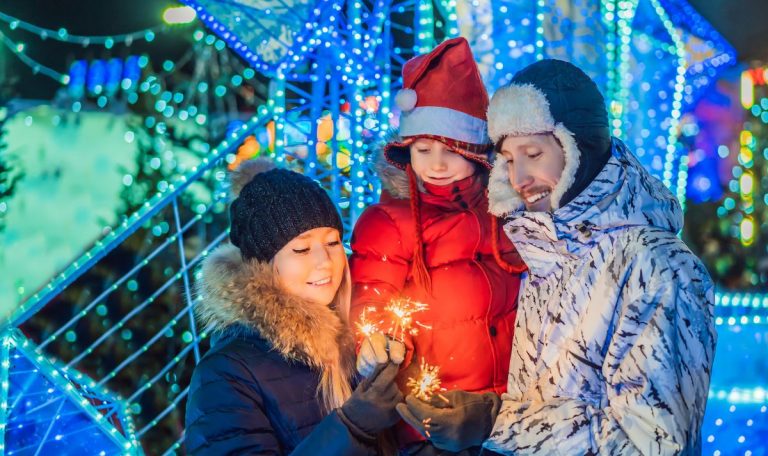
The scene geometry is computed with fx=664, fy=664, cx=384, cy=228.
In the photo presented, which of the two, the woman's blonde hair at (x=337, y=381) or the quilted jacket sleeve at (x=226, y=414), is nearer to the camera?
the quilted jacket sleeve at (x=226, y=414)

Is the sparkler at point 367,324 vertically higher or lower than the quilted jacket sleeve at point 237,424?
higher

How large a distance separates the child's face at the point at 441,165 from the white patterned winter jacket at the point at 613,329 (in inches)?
25.9

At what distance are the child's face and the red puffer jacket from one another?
3 centimetres

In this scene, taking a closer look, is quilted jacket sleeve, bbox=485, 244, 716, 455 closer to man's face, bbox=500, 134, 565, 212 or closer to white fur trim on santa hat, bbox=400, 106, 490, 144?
man's face, bbox=500, 134, 565, 212

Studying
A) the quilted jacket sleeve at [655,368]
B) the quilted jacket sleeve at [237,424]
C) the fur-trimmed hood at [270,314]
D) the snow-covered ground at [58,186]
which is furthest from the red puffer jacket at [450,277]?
the snow-covered ground at [58,186]

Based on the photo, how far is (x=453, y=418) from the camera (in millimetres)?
1976

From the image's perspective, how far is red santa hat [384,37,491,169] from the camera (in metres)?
2.70

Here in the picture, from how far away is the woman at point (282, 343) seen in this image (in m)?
2.03

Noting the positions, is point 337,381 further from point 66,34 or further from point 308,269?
point 66,34

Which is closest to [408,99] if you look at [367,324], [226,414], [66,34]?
[367,324]

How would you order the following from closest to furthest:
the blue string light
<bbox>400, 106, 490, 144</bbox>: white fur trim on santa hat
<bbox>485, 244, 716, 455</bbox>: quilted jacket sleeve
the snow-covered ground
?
<bbox>485, 244, 716, 455</bbox>: quilted jacket sleeve
<bbox>400, 106, 490, 144</bbox>: white fur trim on santa hat
the blue string light
the snow-covered ground

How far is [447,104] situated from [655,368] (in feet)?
4.69

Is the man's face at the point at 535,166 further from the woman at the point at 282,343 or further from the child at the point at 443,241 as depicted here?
the woman at the point at 282,343

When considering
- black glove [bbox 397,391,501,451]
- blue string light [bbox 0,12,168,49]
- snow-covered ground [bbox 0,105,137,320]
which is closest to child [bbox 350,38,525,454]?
black glove [bbox 397,391,501,451]
